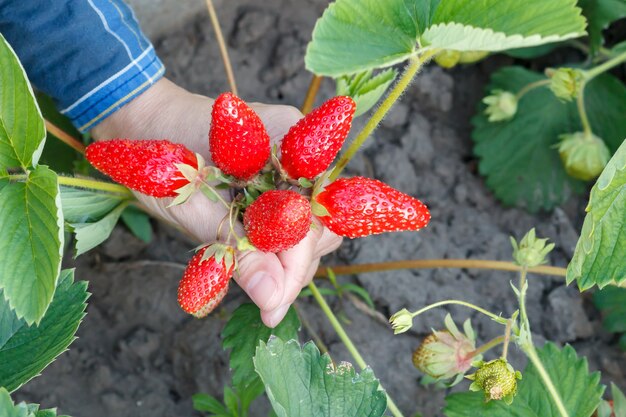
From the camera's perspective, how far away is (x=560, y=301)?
4.66 feet

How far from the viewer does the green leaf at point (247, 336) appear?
3.47 feet

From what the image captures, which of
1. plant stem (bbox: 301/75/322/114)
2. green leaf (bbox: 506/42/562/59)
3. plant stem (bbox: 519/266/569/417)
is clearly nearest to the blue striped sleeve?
plant stem (bbox: 301/75/322/114)

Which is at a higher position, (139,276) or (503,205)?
(503,205)

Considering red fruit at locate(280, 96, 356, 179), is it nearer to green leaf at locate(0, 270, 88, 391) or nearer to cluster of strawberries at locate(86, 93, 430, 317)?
cluster of strawberries at locate(86, 93, 430, 317)

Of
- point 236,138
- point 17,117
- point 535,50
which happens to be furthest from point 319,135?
point 535,50

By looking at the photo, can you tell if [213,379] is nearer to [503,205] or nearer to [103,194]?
[103,194]

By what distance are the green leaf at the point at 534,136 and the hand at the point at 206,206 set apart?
21.0 inches

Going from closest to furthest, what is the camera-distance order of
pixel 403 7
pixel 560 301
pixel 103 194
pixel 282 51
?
1. pixel 403 7
2. pixel 103 194
3. pixel 560 301
4. pixel 282 51

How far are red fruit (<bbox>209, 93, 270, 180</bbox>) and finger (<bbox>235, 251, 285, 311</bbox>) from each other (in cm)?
11

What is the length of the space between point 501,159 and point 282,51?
0.49 meters

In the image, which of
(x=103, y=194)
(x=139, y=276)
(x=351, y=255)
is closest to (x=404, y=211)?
(x=103, y=194)

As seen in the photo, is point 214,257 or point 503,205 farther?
point 503,205

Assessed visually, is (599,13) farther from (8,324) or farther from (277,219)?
(8,324)

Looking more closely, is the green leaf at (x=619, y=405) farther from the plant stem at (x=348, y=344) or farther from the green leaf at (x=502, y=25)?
the green leaf at (x=502, y=25)
